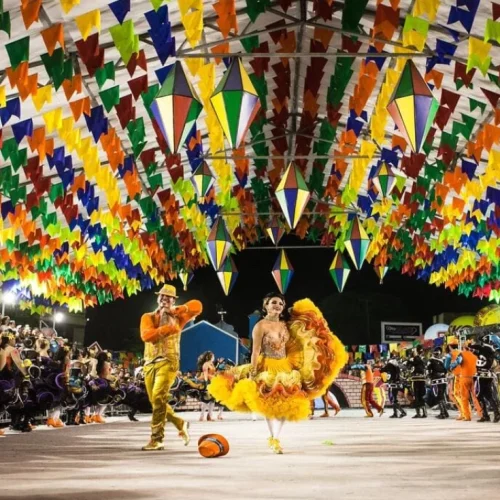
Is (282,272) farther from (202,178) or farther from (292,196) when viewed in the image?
(292,196)

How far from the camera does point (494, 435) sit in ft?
24.1

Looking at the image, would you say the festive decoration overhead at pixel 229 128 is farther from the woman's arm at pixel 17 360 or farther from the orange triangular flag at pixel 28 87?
the woman's arm at pixel 17 360

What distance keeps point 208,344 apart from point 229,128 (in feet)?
52.9

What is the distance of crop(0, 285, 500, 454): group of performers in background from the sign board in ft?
22.5

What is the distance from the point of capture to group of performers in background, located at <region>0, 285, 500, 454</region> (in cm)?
533

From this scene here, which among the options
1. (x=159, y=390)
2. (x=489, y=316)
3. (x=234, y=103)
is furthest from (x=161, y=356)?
(x=489, y=316)

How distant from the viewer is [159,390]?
5.45m

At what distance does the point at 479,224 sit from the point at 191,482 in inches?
400

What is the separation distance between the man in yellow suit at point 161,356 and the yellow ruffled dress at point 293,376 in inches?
15.4

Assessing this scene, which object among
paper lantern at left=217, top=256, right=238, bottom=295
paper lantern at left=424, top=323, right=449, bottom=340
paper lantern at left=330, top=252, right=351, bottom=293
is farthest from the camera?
paper lantern at left=424, top=323, right=449, bottom=340

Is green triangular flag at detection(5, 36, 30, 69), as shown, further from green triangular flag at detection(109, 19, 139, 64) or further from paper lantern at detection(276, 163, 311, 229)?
paper lantern at detection(276, 163, 311, 229)

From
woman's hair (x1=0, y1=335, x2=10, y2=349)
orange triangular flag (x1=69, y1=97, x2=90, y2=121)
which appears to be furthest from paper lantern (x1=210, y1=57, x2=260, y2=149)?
woman's hair (x1=0, y1=335, x2=10, y2=349)

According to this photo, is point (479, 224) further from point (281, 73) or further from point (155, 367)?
point (155, 367)

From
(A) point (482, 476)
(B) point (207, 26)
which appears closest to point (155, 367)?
(A) point (482, 476)
